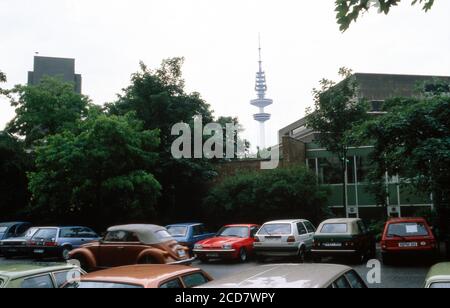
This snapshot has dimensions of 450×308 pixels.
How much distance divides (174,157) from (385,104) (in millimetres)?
14477

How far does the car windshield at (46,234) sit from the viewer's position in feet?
65.6

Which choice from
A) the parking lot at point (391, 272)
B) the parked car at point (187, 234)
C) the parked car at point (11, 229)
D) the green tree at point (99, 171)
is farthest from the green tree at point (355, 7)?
the parked car at point (11, 229)

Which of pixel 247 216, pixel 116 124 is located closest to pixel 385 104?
pixel 247 216

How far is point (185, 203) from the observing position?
33.6 m

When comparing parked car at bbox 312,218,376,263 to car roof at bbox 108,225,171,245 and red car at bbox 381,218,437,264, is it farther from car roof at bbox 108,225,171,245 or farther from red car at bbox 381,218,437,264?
car roof at bbox 108,225,171,245

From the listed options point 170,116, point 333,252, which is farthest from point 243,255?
point 170,116

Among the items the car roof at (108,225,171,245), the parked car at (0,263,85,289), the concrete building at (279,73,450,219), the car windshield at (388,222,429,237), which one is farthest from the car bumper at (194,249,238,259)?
the concrete building at (279,73,450,219)

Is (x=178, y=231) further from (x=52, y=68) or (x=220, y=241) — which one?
(x=52, y=68)

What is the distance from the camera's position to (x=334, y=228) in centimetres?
1659

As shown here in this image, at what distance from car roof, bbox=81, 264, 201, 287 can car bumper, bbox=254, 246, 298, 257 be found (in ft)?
35.6

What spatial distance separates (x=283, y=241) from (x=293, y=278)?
12466mm

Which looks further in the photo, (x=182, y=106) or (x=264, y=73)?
(x=264, y=73)
